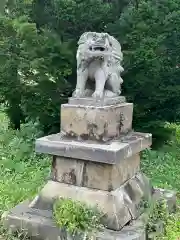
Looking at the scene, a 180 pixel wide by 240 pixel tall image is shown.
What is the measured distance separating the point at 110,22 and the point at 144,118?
4.76ft

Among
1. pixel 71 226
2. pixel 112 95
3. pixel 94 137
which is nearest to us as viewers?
pixel 71 226

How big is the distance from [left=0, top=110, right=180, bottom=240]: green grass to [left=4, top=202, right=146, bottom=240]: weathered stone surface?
0.37 metres

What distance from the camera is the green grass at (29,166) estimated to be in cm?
419

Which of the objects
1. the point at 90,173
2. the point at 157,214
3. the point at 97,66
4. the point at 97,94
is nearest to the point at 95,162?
the point at 90,173

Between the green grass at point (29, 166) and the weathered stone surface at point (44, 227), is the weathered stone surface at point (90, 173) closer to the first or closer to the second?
the weathered stone surface at point (44, 227)

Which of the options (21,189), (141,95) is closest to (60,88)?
(141,95)

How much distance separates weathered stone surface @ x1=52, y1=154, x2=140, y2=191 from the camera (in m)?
3.28

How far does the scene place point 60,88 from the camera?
5328mm

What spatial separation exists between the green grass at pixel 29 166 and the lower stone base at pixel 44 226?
346 millimetres

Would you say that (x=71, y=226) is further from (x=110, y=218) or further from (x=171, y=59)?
(x=171, y=59)

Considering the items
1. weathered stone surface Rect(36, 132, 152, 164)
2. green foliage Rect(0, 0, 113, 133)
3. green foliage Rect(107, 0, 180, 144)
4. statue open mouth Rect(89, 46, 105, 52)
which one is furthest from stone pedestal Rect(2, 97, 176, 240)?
green foliage Rect(0, 0, 113, 133)

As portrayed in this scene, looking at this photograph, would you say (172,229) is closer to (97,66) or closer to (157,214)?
(157,214)

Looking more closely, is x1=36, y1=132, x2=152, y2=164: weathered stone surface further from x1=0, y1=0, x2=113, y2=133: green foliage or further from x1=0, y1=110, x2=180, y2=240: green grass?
x1=0, y1=0, x2=113, y2=133: green foliage

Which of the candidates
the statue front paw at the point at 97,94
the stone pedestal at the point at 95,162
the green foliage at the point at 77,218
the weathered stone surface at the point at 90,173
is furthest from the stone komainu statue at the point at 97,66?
the green foliage at the point at 77,218
